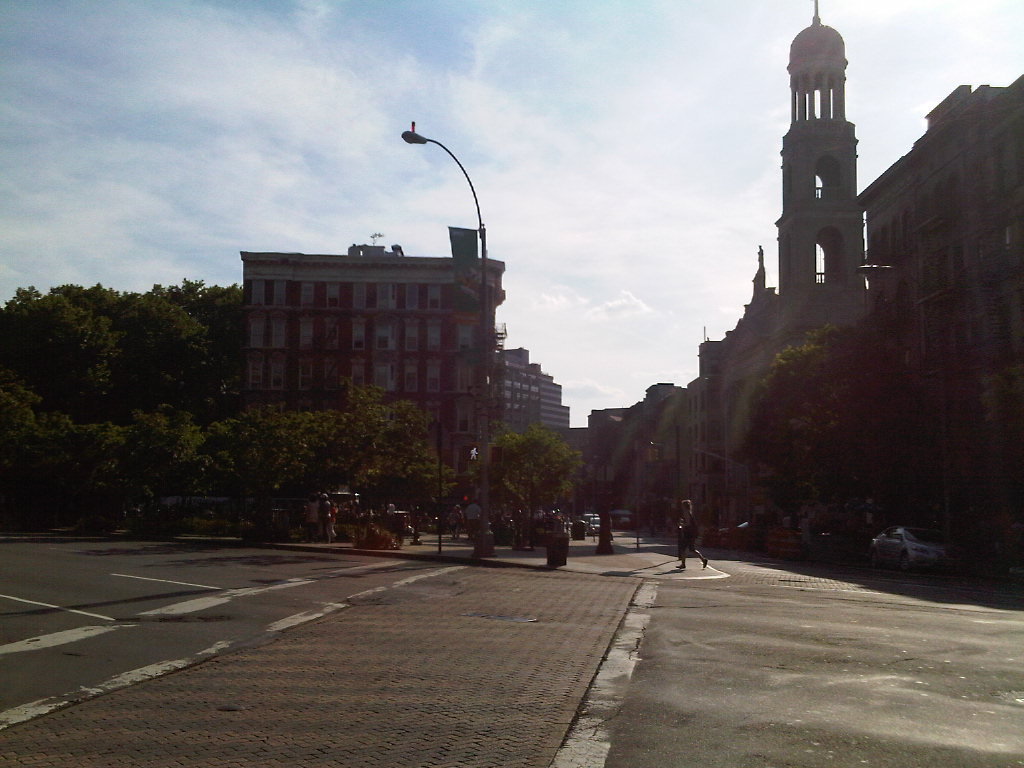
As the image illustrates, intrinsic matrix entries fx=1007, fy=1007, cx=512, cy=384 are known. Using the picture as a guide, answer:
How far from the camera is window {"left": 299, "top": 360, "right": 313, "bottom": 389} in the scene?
246ft

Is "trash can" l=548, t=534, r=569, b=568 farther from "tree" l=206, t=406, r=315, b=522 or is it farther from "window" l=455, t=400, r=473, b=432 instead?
"window" l=455, t=400, r=473, b=432

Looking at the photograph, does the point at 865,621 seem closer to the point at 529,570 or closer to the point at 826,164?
the point at 529,570

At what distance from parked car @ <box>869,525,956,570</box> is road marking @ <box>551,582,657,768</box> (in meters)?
19.3

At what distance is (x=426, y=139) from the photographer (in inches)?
1112

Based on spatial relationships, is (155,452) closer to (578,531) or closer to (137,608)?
(578,531)

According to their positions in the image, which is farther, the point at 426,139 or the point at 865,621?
the point at 426,139

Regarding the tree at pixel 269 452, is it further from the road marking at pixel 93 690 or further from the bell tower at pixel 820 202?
the bell tower at pixel 820 202

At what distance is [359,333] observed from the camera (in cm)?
7569

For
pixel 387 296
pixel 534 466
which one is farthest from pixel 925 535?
pixel 387 296

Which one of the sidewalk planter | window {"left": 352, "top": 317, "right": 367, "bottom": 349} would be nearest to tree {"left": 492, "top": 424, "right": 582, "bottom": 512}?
the sidewalk planter

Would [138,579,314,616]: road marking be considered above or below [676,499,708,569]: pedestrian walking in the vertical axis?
below

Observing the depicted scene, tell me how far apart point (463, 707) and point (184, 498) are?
44477mm

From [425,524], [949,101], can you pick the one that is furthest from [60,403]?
[949,101]

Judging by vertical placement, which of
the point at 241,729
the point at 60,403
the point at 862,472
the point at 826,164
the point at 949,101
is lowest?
the point at 241,729
